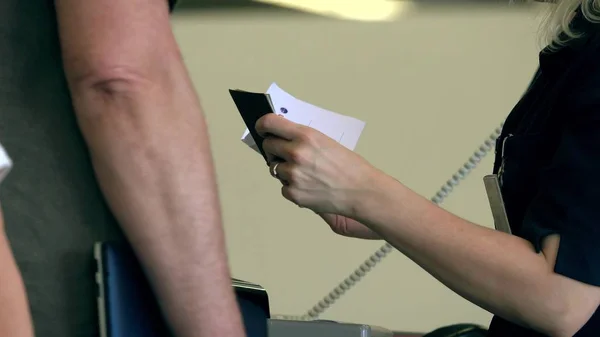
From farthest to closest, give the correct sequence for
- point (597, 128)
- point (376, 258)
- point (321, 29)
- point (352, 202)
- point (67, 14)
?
point (321, 29), point (376, 258), point (352, 202), point (597, 128), point (67, 14)

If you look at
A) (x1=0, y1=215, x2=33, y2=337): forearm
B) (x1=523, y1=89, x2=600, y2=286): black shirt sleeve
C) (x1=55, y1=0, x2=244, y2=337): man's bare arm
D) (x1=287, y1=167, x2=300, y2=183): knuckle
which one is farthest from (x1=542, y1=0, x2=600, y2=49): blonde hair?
(x1=0, y1=215, x2=33, y2=337): forearm

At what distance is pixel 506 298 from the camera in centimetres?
86

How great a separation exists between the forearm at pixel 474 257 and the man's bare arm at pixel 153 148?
307 millimetres

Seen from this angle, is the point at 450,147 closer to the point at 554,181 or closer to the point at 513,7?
the point at 513,7

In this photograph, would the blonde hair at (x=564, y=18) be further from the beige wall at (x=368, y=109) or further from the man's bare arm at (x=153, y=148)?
the beige wall at (x=368, y=109)

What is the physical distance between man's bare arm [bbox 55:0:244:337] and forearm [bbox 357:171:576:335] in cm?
31

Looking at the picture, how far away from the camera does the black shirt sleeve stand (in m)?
0.80

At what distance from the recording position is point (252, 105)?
945 millimetres

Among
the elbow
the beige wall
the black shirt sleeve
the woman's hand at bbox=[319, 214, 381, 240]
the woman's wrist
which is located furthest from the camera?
the beige wall

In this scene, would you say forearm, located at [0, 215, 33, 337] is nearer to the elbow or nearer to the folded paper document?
the elbow

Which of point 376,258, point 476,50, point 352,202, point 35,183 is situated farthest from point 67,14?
point 476,50

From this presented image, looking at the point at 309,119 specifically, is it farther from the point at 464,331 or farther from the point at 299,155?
the point at 464,331

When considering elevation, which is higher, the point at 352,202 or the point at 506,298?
the point at 352,202

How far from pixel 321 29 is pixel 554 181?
1.32 meters
